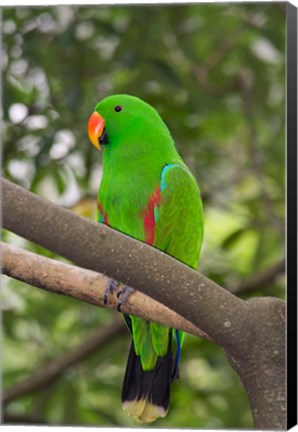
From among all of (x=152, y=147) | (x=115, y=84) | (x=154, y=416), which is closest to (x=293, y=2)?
(x=152, y=147)

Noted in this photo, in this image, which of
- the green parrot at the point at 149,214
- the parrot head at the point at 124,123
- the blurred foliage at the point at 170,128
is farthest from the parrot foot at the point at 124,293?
the blurred foliage at the point at 170,128

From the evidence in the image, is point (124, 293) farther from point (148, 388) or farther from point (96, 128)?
point (96, 128)

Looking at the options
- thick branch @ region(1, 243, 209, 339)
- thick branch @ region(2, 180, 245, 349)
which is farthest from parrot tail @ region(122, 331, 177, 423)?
thick branch @ region(2, 180, 245, 349)

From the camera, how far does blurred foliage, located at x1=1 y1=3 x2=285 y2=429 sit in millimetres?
2932

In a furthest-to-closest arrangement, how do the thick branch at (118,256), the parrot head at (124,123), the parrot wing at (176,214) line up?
the parrot head at (124,123) → the parrot wing at (176,214) → the thick branch at (118,256)

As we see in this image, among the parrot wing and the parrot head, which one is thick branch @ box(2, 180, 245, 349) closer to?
the parrot wing

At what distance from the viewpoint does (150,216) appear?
2.30m

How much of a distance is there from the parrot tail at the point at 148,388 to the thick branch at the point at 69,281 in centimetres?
23

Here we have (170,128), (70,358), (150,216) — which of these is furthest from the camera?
(70,358)

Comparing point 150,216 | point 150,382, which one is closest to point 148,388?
point 150,382

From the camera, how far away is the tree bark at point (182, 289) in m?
1.62

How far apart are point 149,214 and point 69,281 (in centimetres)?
35

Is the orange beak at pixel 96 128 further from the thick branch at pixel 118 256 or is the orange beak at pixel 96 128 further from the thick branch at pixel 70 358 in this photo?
the thick branch at pixel 70 358

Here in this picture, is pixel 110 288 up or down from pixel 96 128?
down
